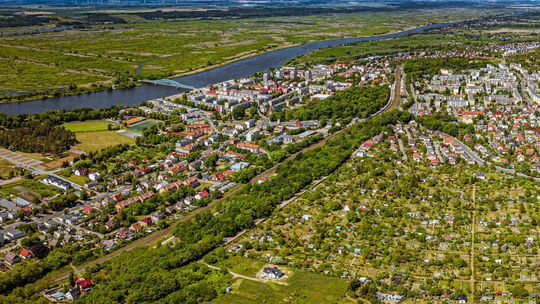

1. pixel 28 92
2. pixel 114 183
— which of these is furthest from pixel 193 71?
pixel 114 183

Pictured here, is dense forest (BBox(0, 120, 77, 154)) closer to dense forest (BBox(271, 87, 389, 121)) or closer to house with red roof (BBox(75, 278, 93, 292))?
dense forest (BBox(271, 87, 389, 121))

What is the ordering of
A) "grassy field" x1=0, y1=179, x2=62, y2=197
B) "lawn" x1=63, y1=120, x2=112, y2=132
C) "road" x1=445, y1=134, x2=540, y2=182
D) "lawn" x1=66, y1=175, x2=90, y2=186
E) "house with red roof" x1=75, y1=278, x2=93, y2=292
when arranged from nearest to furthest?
"house with red roof" x1=75, y1=278, x2=93, y2=292 < "grassy field" x1=0, y1=179, x2=62, y2=197 < "road" x1=445, y1=134, x2=540, y2=182 < "lawn" x1=66, y1=175, x2=90, y2=186 < "lawn" x1=63, y1=120, x2=112, y2=132

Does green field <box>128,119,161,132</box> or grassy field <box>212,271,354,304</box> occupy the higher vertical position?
green field <box>128,119,161,132</box>

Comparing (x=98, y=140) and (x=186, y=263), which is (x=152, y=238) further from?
(x=98, y=140)

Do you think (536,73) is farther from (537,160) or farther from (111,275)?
(111,275)

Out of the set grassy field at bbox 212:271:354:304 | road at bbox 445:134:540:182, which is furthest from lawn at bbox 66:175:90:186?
road at bbox 445:134:540:182

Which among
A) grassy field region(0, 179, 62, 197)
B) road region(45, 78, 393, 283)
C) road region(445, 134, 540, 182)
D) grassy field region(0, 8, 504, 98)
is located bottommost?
road region(45, 78, 393, 283)

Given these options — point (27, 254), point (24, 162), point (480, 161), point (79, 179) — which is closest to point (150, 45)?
point (24, 162)
